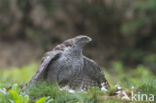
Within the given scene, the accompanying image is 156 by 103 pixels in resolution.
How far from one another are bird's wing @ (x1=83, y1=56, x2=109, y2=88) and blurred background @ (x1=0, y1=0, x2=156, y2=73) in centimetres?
1123

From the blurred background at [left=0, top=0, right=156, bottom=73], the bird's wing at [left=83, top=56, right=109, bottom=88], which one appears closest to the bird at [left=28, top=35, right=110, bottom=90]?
the bird's wing at [left=83, top=56, right=109, bottom=88]

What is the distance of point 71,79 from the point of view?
6.98 m

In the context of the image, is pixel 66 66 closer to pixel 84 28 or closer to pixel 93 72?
pixel 93 72

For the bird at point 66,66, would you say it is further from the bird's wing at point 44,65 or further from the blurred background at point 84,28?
the blurred background at point 84,28

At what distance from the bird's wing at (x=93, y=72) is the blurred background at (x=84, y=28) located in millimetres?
11231

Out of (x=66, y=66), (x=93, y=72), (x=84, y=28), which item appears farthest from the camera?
(x=84, y=28)

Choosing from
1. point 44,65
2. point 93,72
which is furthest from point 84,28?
point 44,65

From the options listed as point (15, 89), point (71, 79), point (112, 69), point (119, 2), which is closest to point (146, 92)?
point (71, 79)

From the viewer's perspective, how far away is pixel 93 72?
7559 millimetres

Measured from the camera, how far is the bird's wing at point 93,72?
745 centimetres

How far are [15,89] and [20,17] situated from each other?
13378 millimetres

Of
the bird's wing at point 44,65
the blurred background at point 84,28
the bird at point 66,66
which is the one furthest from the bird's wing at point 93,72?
the blurred background at point 84,28

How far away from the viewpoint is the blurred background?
18.9 m

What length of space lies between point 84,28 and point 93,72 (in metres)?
12.5
